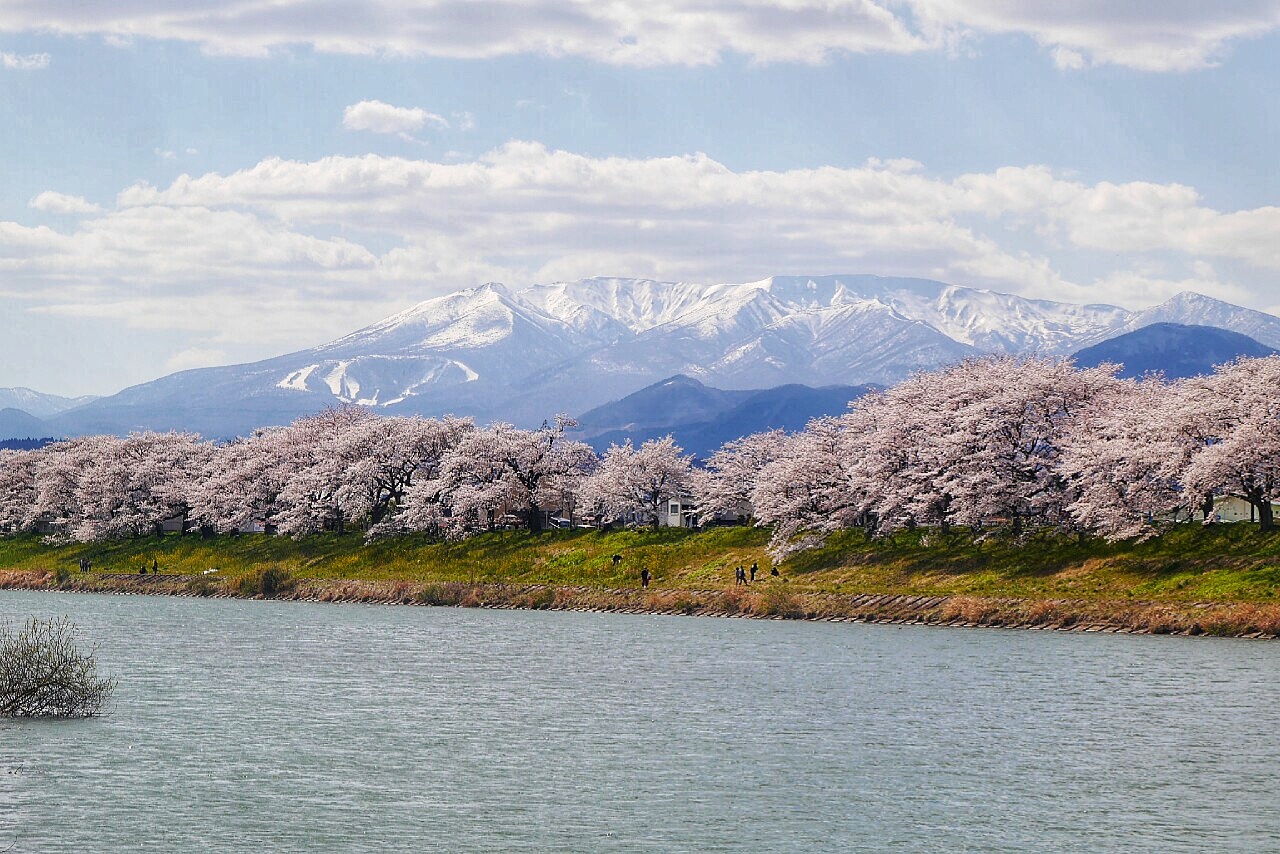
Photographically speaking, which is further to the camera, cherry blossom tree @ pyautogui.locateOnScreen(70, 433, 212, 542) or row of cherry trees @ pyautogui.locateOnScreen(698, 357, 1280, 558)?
cherry blossom tree @ pyautogui.locateOnScreen(70, 433, 212, 542)

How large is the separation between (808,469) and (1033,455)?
66.4 feet

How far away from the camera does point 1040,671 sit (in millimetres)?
67312

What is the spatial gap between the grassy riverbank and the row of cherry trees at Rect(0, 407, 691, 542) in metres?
3.59

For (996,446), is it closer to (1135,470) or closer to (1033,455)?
(1033,455)

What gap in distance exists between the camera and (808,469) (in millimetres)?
125250

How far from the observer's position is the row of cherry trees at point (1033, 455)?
324 feet

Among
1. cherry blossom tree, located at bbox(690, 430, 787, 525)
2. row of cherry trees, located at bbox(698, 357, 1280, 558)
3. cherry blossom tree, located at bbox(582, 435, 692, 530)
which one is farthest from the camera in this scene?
cherry blossom tree, located at bbox(690, 430, 787, 525)

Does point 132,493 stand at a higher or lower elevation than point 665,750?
higher

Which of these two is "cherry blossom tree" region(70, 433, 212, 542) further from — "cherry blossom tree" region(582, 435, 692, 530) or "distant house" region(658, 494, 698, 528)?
"distant house" region(658, 494, 698, 528)

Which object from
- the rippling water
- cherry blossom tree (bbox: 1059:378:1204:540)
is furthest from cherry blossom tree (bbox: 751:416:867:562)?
the rippling water

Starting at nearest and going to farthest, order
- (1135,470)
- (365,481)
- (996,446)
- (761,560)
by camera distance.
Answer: (1135,470)
(996,446)
(761,560)
(365,481)

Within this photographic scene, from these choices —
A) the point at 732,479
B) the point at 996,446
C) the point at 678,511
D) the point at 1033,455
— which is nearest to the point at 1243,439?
the point at 1033,455

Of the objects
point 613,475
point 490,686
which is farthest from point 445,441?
point 490,686

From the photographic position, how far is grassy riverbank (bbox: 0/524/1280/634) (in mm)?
90188
